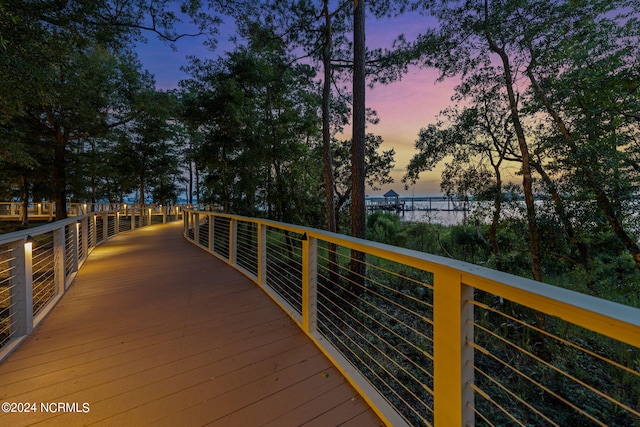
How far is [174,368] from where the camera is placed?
1.93 m

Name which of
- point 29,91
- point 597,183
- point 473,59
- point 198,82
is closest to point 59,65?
point 29,91

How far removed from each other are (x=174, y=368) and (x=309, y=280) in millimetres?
1192

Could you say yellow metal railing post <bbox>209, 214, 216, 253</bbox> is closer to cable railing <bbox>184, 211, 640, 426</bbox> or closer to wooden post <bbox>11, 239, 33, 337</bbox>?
cable railing <bbox>184, 211, 640, 426</bbox>

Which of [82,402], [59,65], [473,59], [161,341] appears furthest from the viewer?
[473,59]

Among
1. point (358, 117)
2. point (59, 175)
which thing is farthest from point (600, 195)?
point (59, 175)

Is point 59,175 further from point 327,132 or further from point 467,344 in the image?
point 467,344

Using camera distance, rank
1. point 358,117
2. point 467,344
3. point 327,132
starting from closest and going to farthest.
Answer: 1. point 467,344
2. point 358,117
3. point 327,132

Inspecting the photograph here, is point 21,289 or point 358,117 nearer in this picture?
point 21,289

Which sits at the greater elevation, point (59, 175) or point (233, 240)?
point (59, 175)

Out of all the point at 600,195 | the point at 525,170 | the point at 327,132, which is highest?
the point at 327,132

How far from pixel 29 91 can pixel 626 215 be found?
35.2 feet

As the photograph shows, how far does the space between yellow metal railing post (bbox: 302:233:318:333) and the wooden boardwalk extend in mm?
153

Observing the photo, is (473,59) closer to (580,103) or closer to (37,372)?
(580,103)

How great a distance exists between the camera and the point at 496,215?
6848 millimetres
